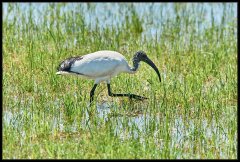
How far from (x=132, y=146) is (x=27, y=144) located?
1009 millimetres

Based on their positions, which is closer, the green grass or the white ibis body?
the green grass

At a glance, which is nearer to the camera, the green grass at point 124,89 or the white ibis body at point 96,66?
the green grass at point 124,89

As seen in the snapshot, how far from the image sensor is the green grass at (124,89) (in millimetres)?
8797

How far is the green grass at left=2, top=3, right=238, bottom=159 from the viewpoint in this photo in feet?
28.9

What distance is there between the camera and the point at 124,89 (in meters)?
11.2

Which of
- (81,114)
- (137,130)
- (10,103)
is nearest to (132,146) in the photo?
(137,130)

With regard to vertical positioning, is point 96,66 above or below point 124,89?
above

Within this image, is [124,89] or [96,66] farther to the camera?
[124,89]

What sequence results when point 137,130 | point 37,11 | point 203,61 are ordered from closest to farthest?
point 137,130 → point 203,61 → point 37,11

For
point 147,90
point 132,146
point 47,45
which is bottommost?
point 132,146

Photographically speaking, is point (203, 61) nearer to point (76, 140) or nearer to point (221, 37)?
point (221, 37)

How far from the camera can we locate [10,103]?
10273mm

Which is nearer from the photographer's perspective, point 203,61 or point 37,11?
point 203,61

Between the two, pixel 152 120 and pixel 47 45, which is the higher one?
pixel 47 45
